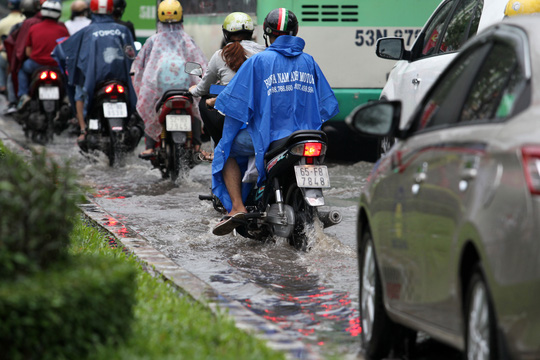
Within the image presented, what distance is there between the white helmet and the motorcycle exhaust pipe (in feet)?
31.1

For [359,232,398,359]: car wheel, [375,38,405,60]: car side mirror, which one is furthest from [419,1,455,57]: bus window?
[359,232,398,359]: car wheel

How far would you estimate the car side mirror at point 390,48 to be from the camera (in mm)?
10602

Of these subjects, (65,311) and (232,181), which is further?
(232,181)

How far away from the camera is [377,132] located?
17.1ft

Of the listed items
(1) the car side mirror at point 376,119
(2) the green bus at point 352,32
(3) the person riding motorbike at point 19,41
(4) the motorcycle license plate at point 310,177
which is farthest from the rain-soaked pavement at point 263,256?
(3) the person riding motorbike at point 19,41

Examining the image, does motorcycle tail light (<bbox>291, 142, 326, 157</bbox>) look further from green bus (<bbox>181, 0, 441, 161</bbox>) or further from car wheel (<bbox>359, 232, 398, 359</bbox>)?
green bus (<bbox>181, 0, 441, 161</bbox>)

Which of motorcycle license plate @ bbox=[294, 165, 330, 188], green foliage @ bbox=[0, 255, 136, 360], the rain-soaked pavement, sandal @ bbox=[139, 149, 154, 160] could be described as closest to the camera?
green foliage @ bbox=[0, 255, 136, 360]

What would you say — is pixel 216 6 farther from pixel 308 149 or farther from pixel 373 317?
pixel 373 317

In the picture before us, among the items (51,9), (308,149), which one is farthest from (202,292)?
(51,9)

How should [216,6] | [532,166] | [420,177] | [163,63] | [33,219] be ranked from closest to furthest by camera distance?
[532,166] → [33,219] → [420,177] → [163,63] → [216,6]

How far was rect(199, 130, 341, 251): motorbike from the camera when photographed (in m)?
8.34

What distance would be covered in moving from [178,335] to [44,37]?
41.9ft

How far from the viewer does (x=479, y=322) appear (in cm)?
414

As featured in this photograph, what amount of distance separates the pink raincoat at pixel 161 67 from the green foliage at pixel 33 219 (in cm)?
777
